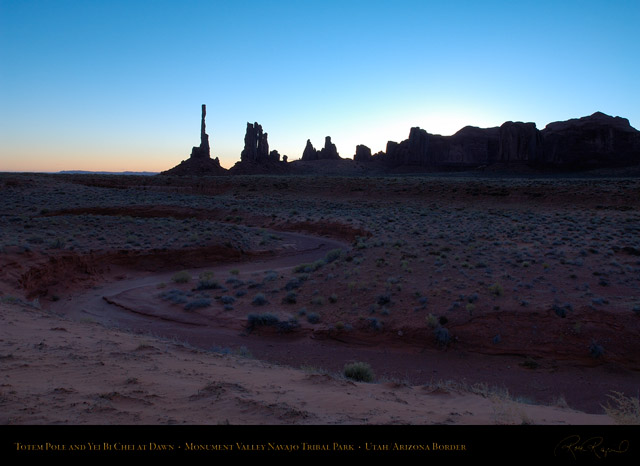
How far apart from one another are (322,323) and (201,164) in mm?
85275

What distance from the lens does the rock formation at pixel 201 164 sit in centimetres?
8938

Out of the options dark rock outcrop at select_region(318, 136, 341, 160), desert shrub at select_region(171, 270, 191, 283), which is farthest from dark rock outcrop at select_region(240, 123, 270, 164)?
desert shrub at select_region(171, 270, 191, 283)

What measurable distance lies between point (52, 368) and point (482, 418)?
6147mm

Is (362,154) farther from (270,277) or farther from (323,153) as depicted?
(270,277)

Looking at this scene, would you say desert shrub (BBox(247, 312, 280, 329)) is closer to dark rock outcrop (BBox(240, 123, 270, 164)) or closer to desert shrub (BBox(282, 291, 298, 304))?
desert shrub (BBox(282, 291, 298, 304))

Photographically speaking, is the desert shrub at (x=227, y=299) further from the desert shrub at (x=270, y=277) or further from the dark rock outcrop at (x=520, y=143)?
the dark rock outcrop at (x=520, y=143)

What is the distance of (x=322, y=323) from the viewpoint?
12.9 meters

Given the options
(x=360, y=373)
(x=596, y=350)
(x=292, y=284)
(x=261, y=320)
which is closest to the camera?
(x=360, y=373)

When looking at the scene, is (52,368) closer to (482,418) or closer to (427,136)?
(482,418)

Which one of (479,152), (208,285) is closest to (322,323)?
(208,285)

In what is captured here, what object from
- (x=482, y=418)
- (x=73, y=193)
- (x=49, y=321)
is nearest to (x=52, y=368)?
(x=49, y=321)

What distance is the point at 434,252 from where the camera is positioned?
18328mm

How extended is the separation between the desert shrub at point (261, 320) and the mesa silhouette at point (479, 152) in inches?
3100


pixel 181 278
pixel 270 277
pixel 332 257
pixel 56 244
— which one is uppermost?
pixel 56 244
